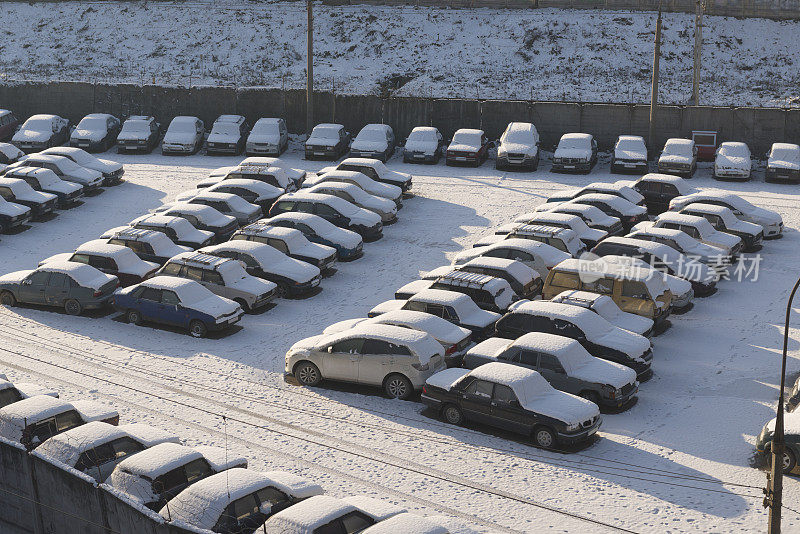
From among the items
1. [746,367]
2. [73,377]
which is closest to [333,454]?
[73,377]

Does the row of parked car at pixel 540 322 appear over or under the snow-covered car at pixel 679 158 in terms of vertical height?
under

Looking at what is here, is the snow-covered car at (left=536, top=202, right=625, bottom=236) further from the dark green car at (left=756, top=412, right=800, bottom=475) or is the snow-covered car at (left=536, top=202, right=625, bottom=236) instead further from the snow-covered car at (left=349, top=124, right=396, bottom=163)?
the dark green car at (left=756, top=412, right=800, bottom=475)

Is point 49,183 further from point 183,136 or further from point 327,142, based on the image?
point 327,142

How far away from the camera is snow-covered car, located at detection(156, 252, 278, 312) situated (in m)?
26.2

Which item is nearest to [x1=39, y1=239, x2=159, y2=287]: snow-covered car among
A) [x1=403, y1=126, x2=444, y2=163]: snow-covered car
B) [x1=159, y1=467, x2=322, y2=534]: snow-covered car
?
[x1=159, y1=467, x2=322, y2=534]: snow-covered car

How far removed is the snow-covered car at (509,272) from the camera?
85.5 feet

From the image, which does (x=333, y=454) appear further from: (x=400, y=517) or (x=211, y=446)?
(x=400, y=517)

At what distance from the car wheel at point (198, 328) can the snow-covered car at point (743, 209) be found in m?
15.9

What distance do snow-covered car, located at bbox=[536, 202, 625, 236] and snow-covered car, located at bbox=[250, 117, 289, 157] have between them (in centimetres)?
1531

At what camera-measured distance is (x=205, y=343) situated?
24.5m

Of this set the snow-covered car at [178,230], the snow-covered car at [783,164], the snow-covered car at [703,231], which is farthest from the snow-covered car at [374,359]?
the snow-covered car at [783,164]

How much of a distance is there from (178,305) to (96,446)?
8.39 m

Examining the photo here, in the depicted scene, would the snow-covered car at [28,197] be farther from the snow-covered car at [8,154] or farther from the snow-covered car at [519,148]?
the snow-covered car at [519,148]

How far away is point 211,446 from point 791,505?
990cm
